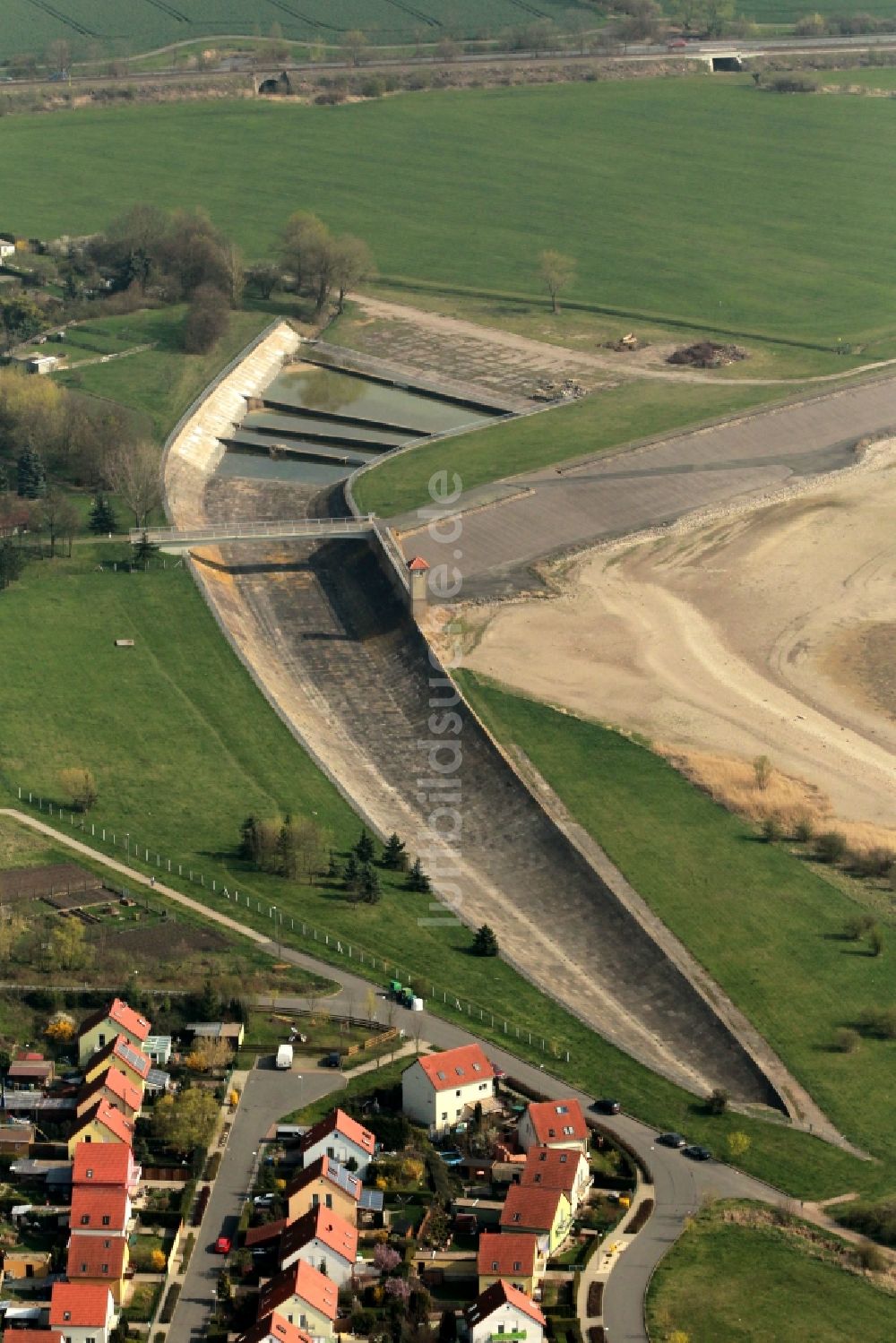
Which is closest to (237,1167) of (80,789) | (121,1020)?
(121,1020)

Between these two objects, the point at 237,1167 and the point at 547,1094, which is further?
the point at 547,1094

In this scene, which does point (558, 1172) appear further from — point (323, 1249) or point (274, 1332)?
point (274, 1332)

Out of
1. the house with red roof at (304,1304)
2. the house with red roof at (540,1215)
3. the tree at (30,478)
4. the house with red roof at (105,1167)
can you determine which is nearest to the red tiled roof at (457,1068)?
the house with red roof at (540,1215)

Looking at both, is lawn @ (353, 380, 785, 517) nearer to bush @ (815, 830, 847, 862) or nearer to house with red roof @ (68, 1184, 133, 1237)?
bush @ (815, 830, 847, 862)

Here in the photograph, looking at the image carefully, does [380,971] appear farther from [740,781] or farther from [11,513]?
[11,513]

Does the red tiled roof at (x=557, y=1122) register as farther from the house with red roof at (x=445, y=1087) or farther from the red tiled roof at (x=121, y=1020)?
the red tiled roof at (x=121, y=1020)
